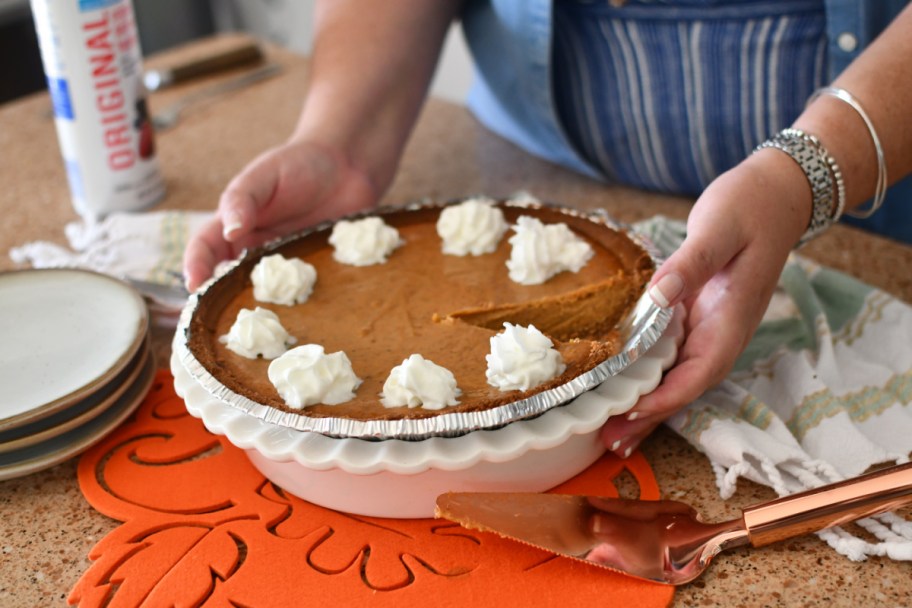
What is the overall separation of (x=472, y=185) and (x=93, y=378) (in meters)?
1.02

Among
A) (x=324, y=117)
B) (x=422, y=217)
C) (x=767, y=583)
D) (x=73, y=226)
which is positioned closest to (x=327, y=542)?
(x=767, y=583)

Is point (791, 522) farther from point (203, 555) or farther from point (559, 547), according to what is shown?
point (203, 555)

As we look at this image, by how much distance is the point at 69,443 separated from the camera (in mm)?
1176

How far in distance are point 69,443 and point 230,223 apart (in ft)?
1.36

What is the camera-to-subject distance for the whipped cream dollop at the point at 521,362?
3.43 ft

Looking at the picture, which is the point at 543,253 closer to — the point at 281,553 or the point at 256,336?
the point at 256,336

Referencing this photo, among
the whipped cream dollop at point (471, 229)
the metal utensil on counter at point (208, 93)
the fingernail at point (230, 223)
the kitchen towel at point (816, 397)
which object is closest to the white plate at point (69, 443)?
the fingernail at point (230, 223)

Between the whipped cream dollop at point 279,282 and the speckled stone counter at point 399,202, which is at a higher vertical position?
the whipped cream dollop at point 279,282

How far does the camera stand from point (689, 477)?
1133 mm

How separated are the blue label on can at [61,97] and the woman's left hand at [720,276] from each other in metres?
1.23

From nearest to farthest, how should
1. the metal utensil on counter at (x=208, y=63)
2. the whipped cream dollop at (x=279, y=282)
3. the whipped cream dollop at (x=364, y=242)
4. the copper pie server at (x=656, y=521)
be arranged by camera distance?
1. the copper pie server at (x=656, y=521)
2. the whipped cream dollop at (x=279, y=282)
3. the whipped cream dollop at (x=364, y=242)
4. the metal utensil on counter at (x=208, y=63)

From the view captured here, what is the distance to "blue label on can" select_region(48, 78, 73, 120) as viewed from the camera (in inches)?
66.8

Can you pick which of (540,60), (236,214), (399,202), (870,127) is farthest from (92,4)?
(870,127)

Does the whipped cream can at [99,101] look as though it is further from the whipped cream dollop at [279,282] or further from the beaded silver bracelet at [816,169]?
the beaded silver bracelet at [816,169]
